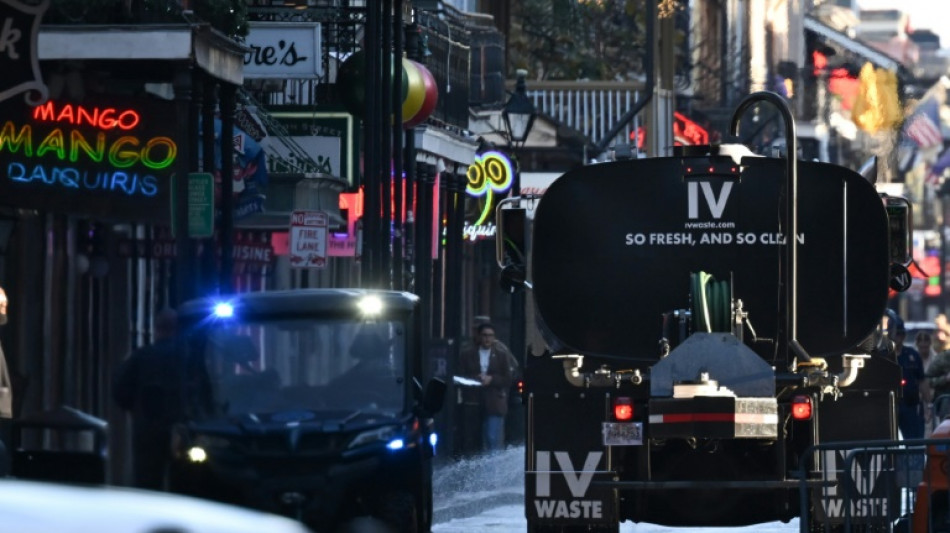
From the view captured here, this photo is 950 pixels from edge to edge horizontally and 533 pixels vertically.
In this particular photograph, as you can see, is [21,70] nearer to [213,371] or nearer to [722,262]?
[213,371]

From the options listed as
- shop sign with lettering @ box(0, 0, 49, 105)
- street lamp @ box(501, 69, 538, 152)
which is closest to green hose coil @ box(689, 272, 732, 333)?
shop sign with lettering @ box(0, 0, 49, 105)

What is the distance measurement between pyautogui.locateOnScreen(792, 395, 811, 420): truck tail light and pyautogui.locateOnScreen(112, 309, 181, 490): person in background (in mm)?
3962

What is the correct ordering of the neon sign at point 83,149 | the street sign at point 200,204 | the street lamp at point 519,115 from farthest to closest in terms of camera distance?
the street lamp at point 519,115 → the neon sign at point 83,149 → the street sign at point 200,204

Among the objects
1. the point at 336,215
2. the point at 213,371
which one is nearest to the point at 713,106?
the point at 336,215

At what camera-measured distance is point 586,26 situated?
5206cm

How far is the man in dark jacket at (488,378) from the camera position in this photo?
99.6 ft

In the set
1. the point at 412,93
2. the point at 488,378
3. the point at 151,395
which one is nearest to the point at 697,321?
the point at 151,395

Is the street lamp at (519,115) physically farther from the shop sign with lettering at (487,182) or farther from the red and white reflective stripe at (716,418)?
the red and white reflective stripe at (716,418)

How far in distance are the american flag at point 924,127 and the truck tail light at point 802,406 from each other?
28.0 m

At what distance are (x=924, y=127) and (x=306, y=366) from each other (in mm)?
71428

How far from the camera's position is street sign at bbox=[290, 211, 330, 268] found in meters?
25.5

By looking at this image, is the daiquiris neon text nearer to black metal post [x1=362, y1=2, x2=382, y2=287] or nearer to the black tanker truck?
black metal post [x1=362, y1=2, x2=382, y2=287]

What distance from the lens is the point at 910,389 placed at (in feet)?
81.7

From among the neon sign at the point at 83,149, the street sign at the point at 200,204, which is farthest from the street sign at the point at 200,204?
the neon sign at the point at 83,149
